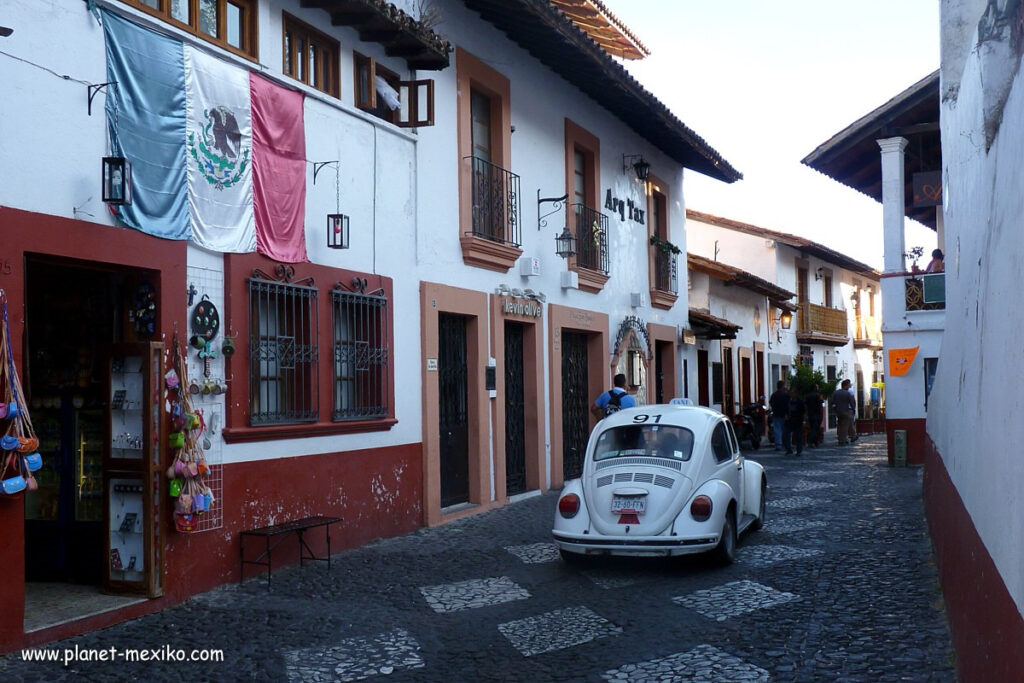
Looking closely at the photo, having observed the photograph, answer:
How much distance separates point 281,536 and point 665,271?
42.6ft

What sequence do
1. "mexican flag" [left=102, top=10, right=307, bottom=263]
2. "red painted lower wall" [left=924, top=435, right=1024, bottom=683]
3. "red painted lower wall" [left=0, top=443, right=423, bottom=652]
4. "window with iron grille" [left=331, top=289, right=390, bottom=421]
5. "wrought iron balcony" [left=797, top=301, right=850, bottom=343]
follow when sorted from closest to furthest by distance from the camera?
"red painted lower wall" [left=924, top=435, right=1024, bottom=683], "red painted lower wall" [left=0, top=443, right=423, bottom=652], "mexican flag" [left=102, top=10, right=307, bottom=263], "window with iron grille" [left=331, top=289, right=390, bottom=421], "wrought iron balcony" [left=797, top=301, right=850, bottom=343]

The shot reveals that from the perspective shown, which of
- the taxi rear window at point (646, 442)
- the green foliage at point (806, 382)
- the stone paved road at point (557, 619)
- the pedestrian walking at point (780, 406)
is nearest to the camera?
the stone paved road at point (557, 619)

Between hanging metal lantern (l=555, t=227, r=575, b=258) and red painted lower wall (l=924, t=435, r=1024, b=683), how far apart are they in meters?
8.51

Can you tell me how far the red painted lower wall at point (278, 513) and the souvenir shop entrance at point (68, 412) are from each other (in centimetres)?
78

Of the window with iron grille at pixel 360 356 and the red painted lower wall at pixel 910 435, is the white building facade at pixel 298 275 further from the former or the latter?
the red painted lower wall at pixel 910 435

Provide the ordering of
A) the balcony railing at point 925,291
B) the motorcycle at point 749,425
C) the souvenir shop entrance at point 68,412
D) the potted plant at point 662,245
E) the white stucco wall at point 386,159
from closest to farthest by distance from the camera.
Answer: the white stucco wall at point 386,159, the souvenir shop entrance at point 68,412, the balcony railing at point 925,291, the potted plant at point 662,245, the motorcycle at point 749,425

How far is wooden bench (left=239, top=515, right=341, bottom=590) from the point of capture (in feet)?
28.1

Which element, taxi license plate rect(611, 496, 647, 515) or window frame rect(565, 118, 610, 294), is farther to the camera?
window frame rect(565, 118, 610, 294)

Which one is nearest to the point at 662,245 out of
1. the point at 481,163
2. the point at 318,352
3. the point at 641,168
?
the point at 641,168

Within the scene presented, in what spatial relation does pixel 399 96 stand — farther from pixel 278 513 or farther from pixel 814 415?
pixel 814 415

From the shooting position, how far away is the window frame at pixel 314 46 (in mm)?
9766

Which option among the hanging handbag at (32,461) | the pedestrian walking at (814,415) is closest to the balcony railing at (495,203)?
the hanging handbag at (32,461)

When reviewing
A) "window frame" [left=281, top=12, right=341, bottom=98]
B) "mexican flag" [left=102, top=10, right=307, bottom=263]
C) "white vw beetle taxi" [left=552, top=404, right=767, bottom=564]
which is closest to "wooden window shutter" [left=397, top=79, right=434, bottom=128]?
"window frame" [left=281, top=12, right=341, bottom=98]

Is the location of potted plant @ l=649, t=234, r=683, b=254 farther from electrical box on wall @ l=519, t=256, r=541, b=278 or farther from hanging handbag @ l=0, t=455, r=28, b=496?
hanging handbag @ l=0, t=455, r=28, b=496
